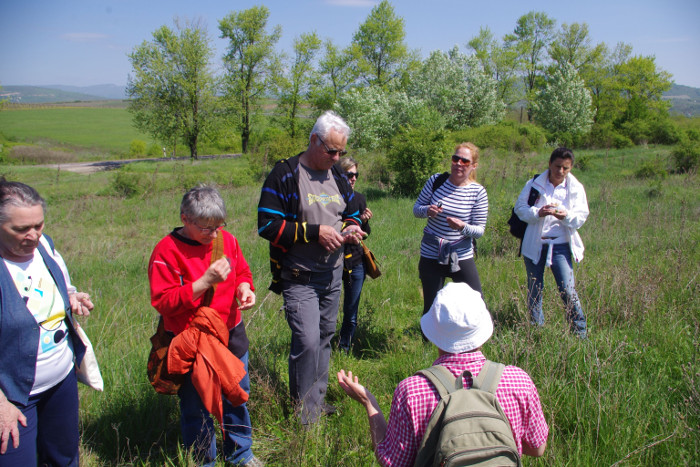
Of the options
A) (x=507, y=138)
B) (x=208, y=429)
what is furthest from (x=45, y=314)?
(x=507, y=138)

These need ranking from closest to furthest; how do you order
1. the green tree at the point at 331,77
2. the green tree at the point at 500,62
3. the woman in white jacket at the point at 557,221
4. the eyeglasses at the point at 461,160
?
the eyeglasses at the point at 461,160, the woman in white jacket at the point at 557,221, the green tree at the point at 331,77, the green tree at the point at 500,62

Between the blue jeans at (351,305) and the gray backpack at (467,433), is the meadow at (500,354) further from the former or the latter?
the gray backpack at (467,433)

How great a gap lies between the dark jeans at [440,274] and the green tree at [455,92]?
31.3m

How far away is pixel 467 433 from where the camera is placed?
55.2 inches

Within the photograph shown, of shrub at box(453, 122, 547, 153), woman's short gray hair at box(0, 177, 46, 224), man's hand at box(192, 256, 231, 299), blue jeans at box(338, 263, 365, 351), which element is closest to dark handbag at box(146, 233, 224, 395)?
man's hand at box(192, 256, 231, 299)

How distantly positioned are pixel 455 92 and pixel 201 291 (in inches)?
1375

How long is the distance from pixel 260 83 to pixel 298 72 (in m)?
3.68

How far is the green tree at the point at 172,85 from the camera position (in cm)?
3319

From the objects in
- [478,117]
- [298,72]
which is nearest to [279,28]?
[298,72]

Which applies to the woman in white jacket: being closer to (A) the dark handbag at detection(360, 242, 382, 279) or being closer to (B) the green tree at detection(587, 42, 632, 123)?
(A) the dark handbag at detection(360, 242, 382, 279)

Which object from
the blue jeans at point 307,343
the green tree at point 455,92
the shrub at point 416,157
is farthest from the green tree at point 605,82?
the blue jeans at point 307,343

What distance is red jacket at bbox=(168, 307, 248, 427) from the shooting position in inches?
87.8

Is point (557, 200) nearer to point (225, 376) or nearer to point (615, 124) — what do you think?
→ point (225, 376)

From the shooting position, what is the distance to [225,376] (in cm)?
227
